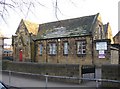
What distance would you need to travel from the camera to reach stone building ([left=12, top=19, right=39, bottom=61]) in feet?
146

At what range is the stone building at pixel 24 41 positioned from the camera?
44469mm

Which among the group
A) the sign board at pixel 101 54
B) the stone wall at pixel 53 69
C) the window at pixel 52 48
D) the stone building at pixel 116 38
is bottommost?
the stone wall at pixel 53 69

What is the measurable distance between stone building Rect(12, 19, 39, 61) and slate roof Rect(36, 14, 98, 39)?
1860mm

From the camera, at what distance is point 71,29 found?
39281 millimetres

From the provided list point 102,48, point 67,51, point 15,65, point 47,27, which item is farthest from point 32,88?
point 47,27

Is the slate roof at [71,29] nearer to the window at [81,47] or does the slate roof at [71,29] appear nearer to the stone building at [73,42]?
the stone building at [73,42]

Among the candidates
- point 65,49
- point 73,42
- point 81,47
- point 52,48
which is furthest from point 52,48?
point 81,47

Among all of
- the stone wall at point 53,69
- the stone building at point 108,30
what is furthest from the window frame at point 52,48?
the stone wall at point 53,69

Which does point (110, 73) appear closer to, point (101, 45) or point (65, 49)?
point (101, 45)

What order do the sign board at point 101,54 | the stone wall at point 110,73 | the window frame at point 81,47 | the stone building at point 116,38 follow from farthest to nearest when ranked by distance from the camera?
the stone building at point 116,38
the window frame at point 81,47
the sign board at point 101,54
the stone wall at point 110,73

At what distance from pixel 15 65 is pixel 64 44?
1625cm

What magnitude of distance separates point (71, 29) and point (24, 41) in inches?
427

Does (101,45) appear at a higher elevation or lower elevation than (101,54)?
higher

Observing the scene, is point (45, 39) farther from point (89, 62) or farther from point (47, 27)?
point (89, 62)
